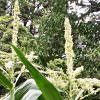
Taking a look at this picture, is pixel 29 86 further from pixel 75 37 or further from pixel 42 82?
pixel 75 37

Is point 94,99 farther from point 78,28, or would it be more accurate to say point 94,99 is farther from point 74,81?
point 74,81

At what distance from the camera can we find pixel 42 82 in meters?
0.84

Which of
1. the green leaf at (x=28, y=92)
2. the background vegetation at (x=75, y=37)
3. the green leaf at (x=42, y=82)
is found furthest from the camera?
the background vegetation at (x=75, y=37)

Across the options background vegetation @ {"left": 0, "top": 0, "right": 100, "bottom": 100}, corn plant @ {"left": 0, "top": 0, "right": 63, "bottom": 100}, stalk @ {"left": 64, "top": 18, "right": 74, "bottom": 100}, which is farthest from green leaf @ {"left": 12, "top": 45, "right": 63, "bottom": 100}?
background vegetation @ {"left": 0, "top": 0, "right": 100, "bottom": 100}

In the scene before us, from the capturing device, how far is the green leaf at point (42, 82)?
2.69 ft

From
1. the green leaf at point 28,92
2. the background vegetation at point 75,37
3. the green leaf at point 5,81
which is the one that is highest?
the green leaf at point 5,81

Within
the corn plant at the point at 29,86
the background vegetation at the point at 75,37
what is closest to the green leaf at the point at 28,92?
the corn plant at the point at 29,86

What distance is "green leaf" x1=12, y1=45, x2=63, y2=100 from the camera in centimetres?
82

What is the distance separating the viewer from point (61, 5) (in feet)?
24.8

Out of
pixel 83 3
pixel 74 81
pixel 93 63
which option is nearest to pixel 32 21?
pixel 83 3

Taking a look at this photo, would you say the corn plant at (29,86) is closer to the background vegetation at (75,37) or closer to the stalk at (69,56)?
the stalk at (69,56)

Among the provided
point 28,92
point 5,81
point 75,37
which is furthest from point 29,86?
point 75,37

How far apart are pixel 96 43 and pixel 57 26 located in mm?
989

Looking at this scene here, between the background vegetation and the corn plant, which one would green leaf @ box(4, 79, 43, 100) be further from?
the background vegetation
